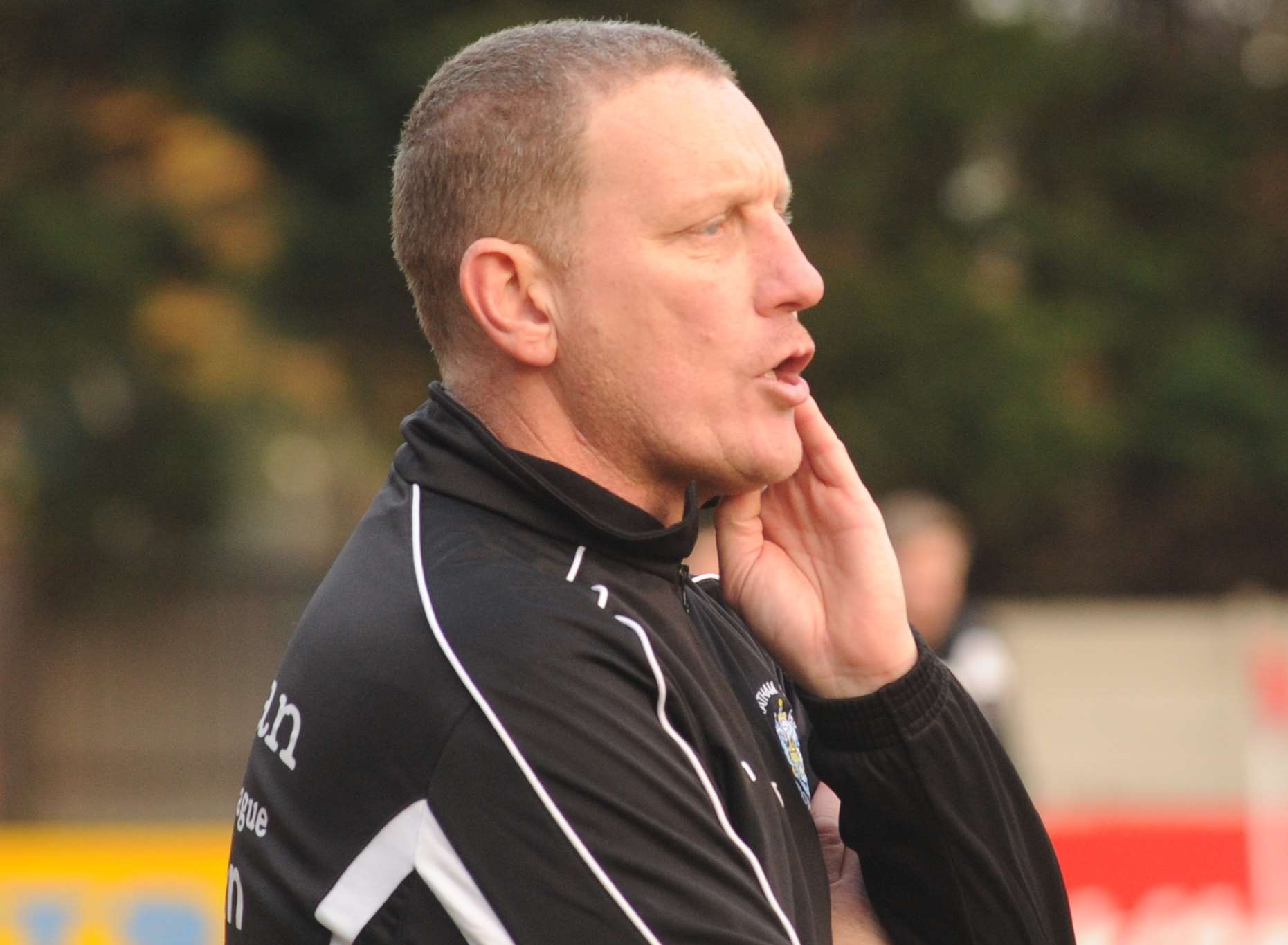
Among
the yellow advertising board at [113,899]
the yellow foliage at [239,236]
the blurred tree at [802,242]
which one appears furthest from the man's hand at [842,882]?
the yellow foliage at [239,236]

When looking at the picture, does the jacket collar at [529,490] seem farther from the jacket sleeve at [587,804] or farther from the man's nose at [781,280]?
the man's nose at [781,280]

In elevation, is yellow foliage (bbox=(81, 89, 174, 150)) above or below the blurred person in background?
above

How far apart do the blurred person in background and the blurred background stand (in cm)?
513

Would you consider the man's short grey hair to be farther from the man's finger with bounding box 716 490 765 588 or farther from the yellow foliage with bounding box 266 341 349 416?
the yellow foliage with bounding box 266 341 349 416

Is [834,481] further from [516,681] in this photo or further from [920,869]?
[516,681]

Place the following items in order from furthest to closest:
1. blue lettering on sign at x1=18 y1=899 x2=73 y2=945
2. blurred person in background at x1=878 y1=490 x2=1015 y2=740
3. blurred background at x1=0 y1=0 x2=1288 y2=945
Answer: blurred background at x1=0 y1=0 x2=1288 y2=945, blurred person in background at x1=878 y1=490 x2=1015 y2=740, blue lettering on sign at x1=18 y1=899 x2=73 y2=945

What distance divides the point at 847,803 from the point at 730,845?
262 millimetres

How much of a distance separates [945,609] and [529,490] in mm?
5111

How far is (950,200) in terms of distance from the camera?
13734mm

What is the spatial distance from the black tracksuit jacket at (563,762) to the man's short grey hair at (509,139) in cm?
18

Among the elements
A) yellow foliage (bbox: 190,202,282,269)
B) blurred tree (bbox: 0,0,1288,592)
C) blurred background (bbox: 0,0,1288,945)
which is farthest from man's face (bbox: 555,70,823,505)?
yellow foliage (bbox: 190,202,282,269)

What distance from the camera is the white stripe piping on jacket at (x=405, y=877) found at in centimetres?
163

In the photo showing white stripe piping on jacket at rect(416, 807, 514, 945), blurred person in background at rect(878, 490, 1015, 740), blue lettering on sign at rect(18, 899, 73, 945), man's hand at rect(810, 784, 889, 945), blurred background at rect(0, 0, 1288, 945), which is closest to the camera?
white stripe piping on jacket at rect(416, 807, 514, 945)

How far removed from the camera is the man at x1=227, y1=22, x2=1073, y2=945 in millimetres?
1663
